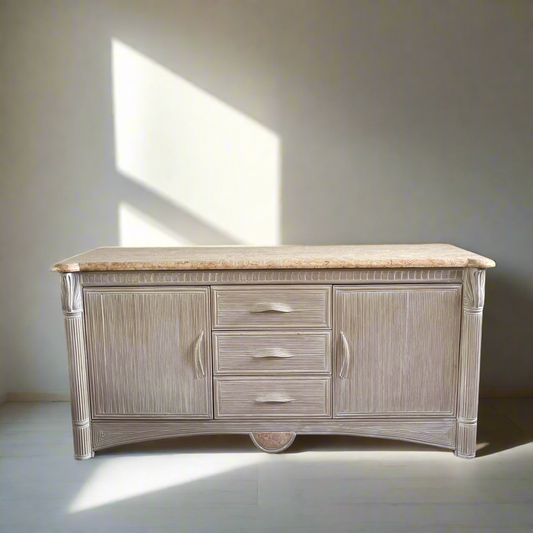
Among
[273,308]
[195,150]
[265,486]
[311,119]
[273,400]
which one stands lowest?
[265,486]

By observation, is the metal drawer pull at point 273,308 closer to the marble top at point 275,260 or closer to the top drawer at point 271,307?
the top drawer at point 271,307

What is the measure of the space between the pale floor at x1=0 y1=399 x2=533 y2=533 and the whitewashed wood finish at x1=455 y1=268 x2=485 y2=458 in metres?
0.09

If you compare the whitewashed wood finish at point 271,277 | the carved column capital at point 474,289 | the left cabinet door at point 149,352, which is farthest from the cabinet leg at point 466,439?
the left cabinet door at point 149,352

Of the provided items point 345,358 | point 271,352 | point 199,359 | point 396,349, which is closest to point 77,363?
point 199,359

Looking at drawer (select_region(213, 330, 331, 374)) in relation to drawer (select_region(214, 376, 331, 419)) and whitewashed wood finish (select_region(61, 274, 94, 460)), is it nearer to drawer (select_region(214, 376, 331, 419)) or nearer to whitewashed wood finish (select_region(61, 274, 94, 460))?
drawer (select_region(214, 376, 331, 419))

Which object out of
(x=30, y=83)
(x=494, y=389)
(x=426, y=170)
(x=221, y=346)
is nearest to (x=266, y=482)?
(x=221, y=346)

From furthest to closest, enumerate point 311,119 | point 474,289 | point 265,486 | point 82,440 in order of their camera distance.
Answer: point 311,119, point 82,440, point 474,289, point 265,486

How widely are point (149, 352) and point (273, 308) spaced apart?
1.54 ft

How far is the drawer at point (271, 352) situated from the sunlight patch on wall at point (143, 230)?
25.9 inches

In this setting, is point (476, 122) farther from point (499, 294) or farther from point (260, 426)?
point (260, 426)

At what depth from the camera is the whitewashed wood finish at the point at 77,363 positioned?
6.65 ft

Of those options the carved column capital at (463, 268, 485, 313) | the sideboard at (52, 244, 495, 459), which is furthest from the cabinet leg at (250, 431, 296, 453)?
the carved column capital at (463, 268, 485, 313)

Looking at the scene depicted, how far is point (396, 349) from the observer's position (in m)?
2.06

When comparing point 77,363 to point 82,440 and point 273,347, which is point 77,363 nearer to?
point 82,440
